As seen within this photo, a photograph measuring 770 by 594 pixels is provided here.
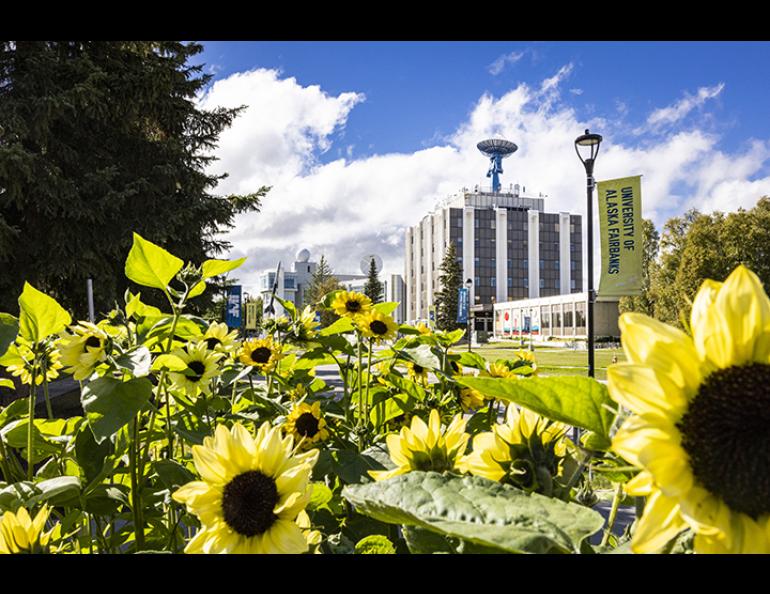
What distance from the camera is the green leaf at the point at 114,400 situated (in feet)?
2.05

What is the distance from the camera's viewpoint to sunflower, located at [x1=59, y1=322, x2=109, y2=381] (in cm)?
89

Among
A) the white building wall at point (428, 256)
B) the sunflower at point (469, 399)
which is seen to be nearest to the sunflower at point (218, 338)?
the sunflower at point (469, 399)

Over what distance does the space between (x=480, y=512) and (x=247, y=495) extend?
0.21m

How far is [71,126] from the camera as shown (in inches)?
449

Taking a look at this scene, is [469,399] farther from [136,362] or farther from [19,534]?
[19,534]

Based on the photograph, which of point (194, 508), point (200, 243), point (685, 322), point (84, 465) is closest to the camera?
point (685, 322)

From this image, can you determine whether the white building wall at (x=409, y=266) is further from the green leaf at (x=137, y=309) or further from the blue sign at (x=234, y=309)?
the green leaf at (x=137, y=309)

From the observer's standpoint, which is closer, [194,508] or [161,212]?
[194,508]

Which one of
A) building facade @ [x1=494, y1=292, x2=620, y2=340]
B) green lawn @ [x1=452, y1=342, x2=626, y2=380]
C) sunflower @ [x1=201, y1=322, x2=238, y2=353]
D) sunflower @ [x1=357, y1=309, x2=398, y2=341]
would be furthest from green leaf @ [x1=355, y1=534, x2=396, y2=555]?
building facade @ [x1=494, y1=292, x2=620, y2=340]

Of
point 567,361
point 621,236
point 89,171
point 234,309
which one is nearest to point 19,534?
point 621,236

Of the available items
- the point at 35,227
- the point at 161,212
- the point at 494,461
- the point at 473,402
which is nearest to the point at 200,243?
the point at 161,212

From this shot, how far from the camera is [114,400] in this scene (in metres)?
0.66

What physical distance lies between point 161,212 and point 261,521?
1202 cm
